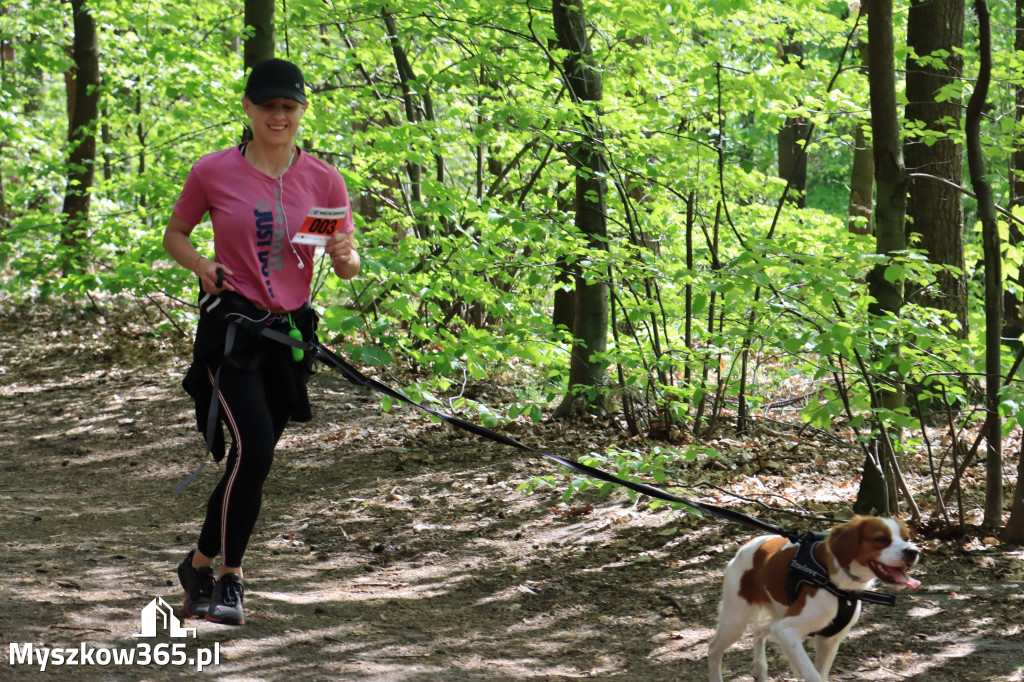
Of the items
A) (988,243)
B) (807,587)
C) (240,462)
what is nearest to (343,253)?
(240,462)

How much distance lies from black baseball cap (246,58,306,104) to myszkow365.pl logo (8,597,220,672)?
7.07 feet

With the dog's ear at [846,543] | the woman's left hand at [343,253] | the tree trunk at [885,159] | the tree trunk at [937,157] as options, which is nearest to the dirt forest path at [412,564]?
the dog's ear at [846,543]

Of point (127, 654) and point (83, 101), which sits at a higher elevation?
point (83, 101)

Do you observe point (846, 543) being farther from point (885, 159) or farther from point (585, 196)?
point (585, 196)

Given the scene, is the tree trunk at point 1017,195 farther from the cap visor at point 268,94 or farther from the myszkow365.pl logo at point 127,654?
the myszkow365.pl logo at point 127,654

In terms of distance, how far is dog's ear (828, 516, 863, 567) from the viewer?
3027 millimetres

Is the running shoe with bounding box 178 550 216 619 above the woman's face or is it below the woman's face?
below

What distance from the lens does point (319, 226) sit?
3457 millimetres

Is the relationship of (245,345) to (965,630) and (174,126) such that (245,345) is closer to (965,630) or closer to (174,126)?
(965,630)

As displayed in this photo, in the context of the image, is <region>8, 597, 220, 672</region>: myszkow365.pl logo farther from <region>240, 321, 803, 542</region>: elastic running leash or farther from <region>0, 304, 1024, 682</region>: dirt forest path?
<region>240, 321, 803, 542</region>: elastic running leash

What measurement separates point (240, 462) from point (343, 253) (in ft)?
3.08

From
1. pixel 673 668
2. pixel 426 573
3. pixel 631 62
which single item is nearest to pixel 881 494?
pixel 673 668

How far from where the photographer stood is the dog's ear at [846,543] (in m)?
3.03

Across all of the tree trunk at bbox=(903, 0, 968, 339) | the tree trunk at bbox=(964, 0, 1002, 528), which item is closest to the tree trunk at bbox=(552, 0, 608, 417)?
the tree trunk at bbox=(964, 0, 1002, 528)
